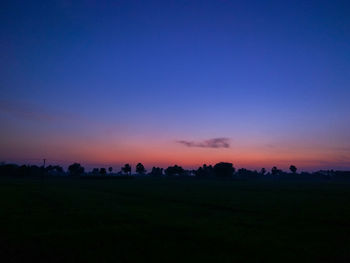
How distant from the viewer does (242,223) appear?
23.1m

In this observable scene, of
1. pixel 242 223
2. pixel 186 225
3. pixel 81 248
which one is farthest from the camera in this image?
pixel 242 223

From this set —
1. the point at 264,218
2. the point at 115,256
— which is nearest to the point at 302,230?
the point at 264,218

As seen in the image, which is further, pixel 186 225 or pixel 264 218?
pixel 264 218

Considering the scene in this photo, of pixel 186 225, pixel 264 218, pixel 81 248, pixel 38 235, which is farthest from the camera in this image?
pixel 264 218

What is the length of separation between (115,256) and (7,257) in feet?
15.7

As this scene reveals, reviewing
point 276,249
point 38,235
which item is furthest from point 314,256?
point 38,235

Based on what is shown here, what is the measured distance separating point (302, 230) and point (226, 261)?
9.91m

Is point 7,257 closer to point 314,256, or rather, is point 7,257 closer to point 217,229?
point 217,229

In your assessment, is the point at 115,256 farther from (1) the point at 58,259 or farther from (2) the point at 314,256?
(2) the point at 314,256

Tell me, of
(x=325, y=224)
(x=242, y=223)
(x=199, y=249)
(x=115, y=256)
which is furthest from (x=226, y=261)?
(x=325, y=224)

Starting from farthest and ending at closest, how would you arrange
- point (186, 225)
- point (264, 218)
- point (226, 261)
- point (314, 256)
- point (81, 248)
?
point (264, 218)
point (186, 225)
point (81, 248)
point (314, 256)
point (226, 261)

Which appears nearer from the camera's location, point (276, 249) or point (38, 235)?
point (276, 249)

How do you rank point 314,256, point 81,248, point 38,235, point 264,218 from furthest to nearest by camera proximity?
point 264,218 < point 38,235 < point 81,248 < point 314,256

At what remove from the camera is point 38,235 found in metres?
17.6
